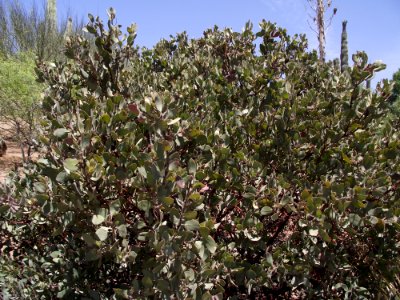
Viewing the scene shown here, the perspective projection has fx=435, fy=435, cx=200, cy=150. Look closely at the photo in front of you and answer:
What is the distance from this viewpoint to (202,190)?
2.03 meters

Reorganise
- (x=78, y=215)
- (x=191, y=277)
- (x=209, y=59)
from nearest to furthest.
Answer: (x=191, y=277) → (x=78, y=215) → (x=209, y=59)

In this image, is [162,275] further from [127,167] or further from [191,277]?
[127,167]

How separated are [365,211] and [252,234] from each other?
1.77 ft

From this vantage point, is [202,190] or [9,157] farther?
[9,157]

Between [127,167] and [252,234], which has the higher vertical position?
[127,167]

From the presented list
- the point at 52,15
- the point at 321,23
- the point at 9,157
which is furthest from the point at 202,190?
the point at 52,15

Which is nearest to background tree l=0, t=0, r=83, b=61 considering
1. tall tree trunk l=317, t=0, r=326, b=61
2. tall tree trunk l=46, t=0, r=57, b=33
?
tall tree trunk l=46, t=0, r=57, b=33

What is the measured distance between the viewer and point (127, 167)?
1.83 m

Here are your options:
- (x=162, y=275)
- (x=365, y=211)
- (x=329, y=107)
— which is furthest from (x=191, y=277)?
(x=329, y=107)

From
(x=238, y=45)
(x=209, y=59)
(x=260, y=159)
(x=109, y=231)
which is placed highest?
(x=238, y=45)

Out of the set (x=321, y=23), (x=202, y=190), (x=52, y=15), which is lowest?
(x=202, y=190)

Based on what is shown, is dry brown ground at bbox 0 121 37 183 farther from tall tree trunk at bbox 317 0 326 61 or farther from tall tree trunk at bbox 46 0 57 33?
tall tree trunk at bbox 317 0 326 61

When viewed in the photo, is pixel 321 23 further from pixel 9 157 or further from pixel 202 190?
pixel 202 190

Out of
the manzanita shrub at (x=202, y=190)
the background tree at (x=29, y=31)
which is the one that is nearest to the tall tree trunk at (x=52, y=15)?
the background tree at (x=29, y=31)
